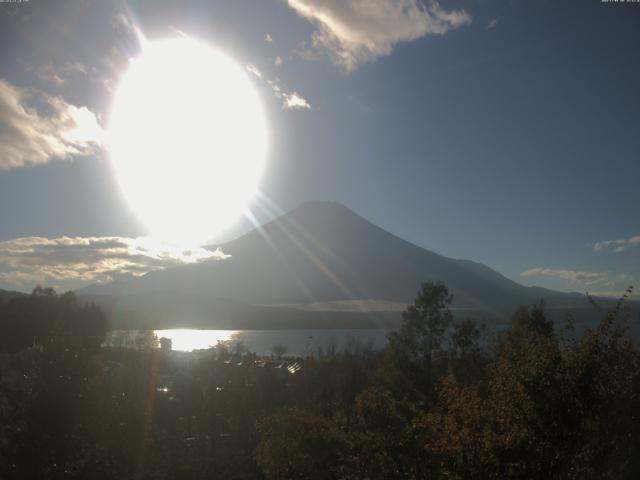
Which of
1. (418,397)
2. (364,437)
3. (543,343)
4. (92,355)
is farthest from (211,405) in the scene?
(543,343)

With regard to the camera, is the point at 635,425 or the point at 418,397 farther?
the point at 418,397

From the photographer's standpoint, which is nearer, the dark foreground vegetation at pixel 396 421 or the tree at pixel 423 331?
the dark foreground vegetation at pixel 396 421

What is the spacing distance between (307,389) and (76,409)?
30344 mm

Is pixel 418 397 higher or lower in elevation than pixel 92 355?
lower

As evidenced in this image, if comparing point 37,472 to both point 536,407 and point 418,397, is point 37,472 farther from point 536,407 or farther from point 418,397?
point 418,397

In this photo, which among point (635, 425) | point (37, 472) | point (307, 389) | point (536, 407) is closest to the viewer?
point (536, 407)

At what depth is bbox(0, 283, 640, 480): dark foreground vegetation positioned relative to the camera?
7.71m

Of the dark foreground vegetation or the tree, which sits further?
the tree

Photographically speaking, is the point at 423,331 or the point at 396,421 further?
the point at 423,331

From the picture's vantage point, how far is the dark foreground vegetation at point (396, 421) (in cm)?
771

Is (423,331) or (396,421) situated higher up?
(423,331)

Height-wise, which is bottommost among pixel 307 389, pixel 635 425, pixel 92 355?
pixel 307 389

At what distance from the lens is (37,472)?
1288cm

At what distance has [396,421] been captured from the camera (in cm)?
1105
